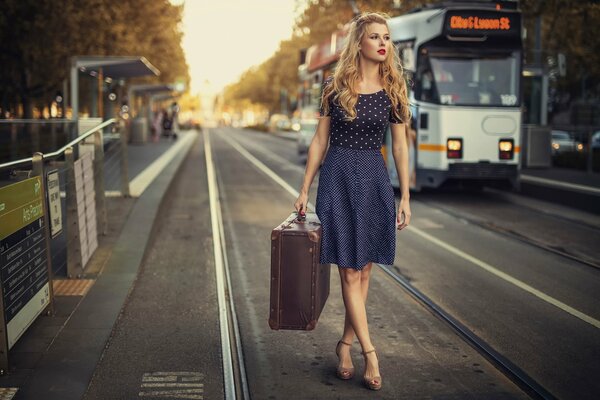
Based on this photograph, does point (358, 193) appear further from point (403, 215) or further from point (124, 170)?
point (124, 170)

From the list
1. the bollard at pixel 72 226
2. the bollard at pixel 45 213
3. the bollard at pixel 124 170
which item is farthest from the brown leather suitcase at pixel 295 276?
the bollard at pixel 124 170

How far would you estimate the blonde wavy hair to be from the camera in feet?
14.2

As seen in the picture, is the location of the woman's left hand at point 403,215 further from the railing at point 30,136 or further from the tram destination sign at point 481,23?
the railing at point 30,136

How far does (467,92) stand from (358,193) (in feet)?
32.1

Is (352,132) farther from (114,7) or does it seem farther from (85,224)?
(114,7)

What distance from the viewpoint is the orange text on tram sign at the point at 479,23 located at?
1348cm

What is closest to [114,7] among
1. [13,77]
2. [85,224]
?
[13,77]

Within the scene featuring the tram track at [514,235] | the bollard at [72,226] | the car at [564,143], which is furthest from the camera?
the car at [564,143]

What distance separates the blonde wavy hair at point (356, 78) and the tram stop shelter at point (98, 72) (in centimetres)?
1260

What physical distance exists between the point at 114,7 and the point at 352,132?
2183 cm

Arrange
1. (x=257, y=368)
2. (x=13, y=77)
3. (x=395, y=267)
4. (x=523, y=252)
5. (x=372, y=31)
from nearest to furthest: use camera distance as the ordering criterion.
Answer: (x=372, y=31)
(x=257, y=368)
(x=395, y=267)
(x=523, y=252)
(x=13, y=77)

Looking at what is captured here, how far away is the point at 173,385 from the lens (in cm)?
449

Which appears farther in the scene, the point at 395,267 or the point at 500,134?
the point at 500,134

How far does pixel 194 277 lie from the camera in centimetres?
755
